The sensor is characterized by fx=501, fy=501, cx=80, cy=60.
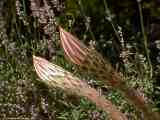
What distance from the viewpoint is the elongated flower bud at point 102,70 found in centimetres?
68

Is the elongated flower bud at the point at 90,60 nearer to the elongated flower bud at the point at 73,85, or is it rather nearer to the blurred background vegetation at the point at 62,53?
the elongated flower bud at the point at 73,85

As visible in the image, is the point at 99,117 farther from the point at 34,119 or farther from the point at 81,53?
the point at 81,53

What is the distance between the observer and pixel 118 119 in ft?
2.30

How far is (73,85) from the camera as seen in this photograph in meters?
0.69

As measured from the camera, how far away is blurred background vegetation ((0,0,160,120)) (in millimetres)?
2627

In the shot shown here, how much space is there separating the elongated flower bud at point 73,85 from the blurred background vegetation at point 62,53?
5.32 feet

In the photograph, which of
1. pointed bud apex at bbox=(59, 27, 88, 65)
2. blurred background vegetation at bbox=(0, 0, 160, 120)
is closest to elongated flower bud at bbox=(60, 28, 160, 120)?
pointed bud apex at bbox=(59, 27, 88, 65)

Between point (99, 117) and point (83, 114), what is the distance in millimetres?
141

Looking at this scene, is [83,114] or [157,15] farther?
[157,15]

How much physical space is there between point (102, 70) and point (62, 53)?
234 centimetres

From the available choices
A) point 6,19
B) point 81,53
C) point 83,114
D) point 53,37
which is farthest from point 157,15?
point 81,53

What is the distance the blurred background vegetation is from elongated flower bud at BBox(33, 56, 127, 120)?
162 cm

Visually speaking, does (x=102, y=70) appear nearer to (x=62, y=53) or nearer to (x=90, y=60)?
(x=90, y=60)

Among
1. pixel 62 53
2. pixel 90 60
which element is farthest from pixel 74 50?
pixel 62 53
